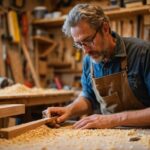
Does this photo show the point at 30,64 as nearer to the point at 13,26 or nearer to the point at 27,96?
the point at 13,26

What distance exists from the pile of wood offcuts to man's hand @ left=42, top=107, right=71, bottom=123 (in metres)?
0.22

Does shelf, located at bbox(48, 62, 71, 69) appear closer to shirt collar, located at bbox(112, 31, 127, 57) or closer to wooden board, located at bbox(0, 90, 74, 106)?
wooden board, located at bbox(0, 90, 74, 106)

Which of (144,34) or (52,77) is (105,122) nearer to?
(144,34)

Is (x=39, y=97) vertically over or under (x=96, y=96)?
under

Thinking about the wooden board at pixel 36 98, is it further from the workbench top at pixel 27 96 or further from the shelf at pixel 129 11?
the shelf at pixel 129 11

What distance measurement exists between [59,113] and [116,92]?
0.44m

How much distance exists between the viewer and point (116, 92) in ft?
7.13

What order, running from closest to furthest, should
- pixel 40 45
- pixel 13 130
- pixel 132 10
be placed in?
pixel 13 130, pixel 132 10, pixel 40 45

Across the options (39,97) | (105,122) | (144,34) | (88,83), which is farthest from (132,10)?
(105,122)

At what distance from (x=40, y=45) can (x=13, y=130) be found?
4286mm

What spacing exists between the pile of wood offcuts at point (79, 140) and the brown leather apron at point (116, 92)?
31cm

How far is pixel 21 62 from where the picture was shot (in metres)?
5.12

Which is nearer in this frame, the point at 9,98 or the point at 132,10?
the point at 9,98

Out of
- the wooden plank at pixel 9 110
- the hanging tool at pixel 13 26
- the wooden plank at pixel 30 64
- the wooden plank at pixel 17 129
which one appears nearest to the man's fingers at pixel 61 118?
the wooden plank at pixel 17 129
